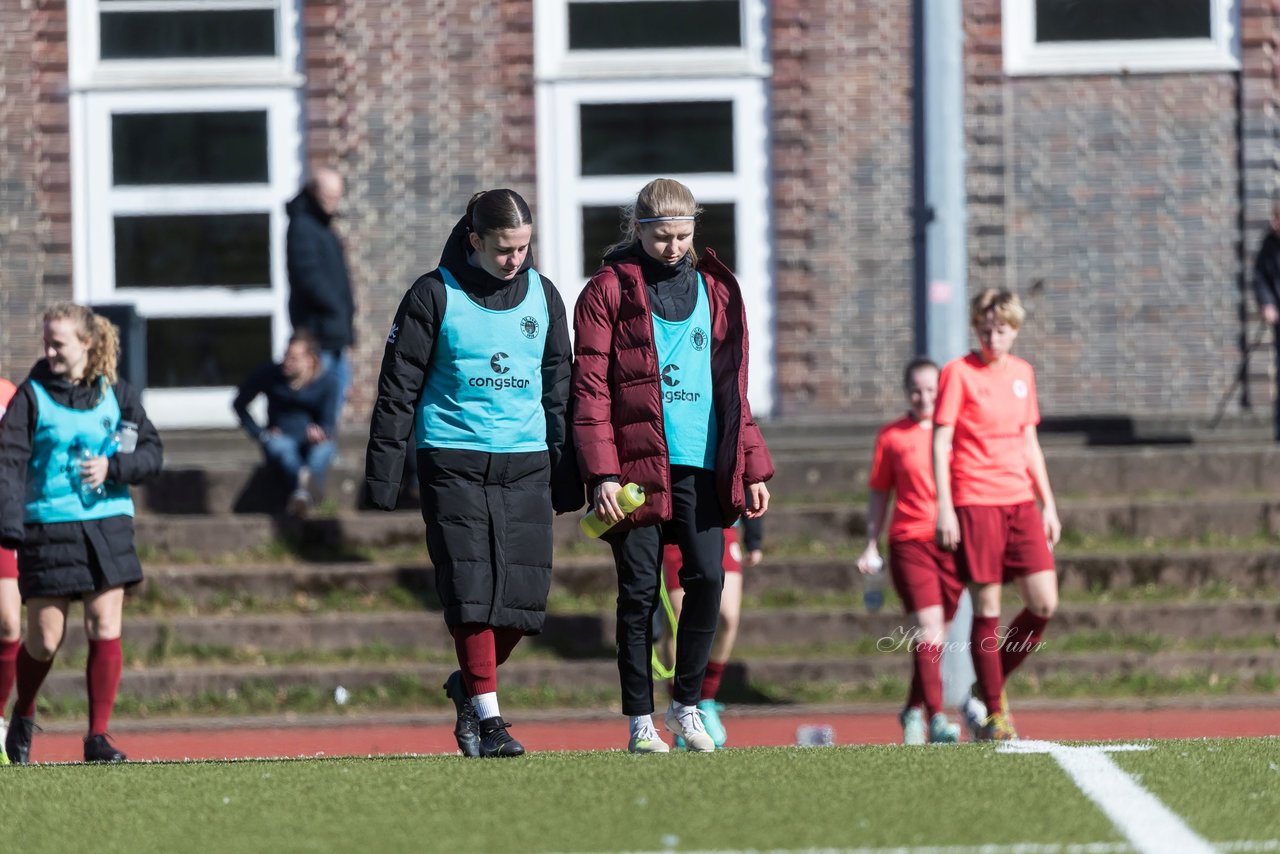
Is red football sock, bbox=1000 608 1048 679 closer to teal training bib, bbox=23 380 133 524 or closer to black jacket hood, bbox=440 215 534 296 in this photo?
black jacket hood, bbox=440 215 534 296

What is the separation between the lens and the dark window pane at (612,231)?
50.1ft

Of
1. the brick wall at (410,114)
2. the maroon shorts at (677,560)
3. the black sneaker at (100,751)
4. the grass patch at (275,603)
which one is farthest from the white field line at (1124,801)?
the brick wall at (410,114)

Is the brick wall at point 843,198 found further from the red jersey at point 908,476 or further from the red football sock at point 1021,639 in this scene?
the red football sock at point 1021,639

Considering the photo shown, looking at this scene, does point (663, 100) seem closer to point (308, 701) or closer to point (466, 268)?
point (308, 701)

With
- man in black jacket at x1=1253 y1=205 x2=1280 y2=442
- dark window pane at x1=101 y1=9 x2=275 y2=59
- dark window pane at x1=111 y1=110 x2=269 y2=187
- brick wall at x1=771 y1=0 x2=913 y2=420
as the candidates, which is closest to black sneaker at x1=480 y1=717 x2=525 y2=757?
man in black jacket at x1=1253 y1=205 x2=1280 y2=442

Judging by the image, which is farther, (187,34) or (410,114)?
(187,34)

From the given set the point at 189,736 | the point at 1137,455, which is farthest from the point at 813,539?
the point at 189,736

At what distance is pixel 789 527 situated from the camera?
12.0 m

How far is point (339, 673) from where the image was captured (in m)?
10.5

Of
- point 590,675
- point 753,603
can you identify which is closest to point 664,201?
point 590,675

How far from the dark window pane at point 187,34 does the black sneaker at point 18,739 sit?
8515 millimetres

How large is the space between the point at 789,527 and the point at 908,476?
3.34 metres

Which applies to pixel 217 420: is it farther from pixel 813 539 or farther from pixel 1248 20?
pixel 1248 20

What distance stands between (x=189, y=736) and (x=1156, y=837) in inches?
243
